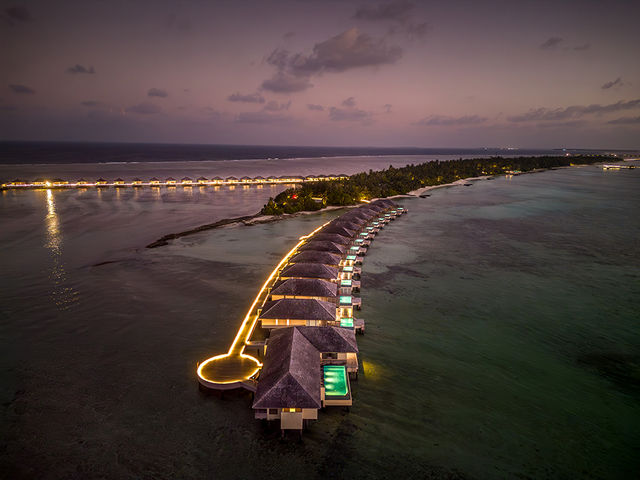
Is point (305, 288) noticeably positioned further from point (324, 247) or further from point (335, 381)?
point (324, 247)

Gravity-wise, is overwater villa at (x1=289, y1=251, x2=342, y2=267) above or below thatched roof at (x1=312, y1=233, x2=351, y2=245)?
below

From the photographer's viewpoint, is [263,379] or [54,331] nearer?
[263,379]

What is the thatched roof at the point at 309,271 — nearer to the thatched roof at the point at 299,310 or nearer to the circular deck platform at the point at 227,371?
the thatched roof at the point at 299,310

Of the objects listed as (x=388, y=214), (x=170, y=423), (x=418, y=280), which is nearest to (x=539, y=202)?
(x=388, y=214)

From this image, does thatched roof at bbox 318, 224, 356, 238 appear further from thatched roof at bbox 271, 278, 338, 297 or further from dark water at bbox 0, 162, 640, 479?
thatched roof at bbox 271, 278, 338, 297

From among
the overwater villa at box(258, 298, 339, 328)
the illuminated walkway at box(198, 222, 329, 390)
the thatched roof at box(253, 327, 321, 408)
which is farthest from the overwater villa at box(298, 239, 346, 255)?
the thatched roof at box(253, 327, 321, 408)

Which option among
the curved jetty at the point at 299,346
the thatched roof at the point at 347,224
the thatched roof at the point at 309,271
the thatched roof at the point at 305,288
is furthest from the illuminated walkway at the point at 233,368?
the thatched roof at the point at 347,224

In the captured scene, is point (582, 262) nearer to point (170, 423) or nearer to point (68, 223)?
point (170, 423)
